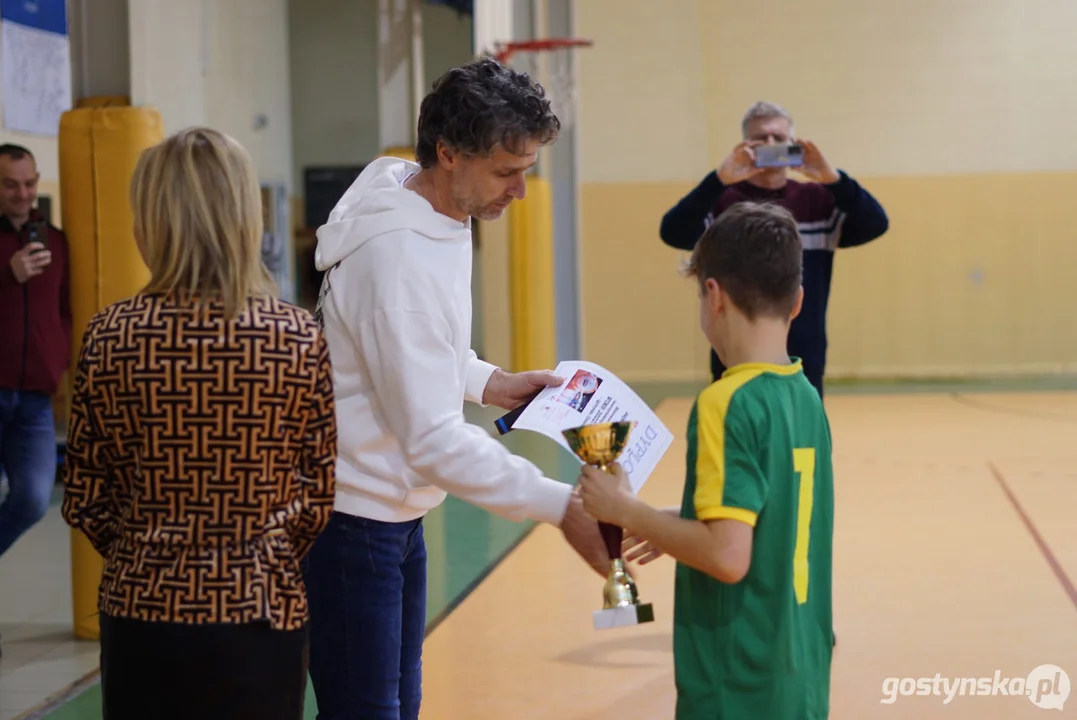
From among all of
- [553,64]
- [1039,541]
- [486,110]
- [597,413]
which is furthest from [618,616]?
[553,64]

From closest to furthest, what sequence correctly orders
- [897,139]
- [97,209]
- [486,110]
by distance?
[486,110], [97,209], [897,139]

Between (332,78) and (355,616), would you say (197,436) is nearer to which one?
(355,616)

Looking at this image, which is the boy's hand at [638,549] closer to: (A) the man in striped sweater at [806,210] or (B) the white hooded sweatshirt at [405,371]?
(B) the white hooded sweatshirt at [405,371]

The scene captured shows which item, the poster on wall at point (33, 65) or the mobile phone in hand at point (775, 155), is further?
the poster on wall at point (33, 65)

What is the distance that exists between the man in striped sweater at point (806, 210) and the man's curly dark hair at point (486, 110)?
191 centimetres

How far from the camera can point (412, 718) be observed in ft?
8.16

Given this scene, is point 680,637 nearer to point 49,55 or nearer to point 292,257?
point 49,55

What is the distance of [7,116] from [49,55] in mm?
853

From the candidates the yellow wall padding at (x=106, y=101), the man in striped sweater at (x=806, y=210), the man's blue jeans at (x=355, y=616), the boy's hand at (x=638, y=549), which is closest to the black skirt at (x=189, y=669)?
the man's blue jeans at (x=355, y=616)

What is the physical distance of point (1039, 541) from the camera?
5.85 meters

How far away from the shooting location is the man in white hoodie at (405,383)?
6.82 feet

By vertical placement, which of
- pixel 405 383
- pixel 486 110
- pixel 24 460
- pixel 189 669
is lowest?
pixel 24 460

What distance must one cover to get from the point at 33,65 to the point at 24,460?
261 inches

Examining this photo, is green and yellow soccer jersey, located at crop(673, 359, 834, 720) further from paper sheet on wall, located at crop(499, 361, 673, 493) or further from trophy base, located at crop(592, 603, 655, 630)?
paper sheet on wall, located at crop(499, 361, 673, 493)
